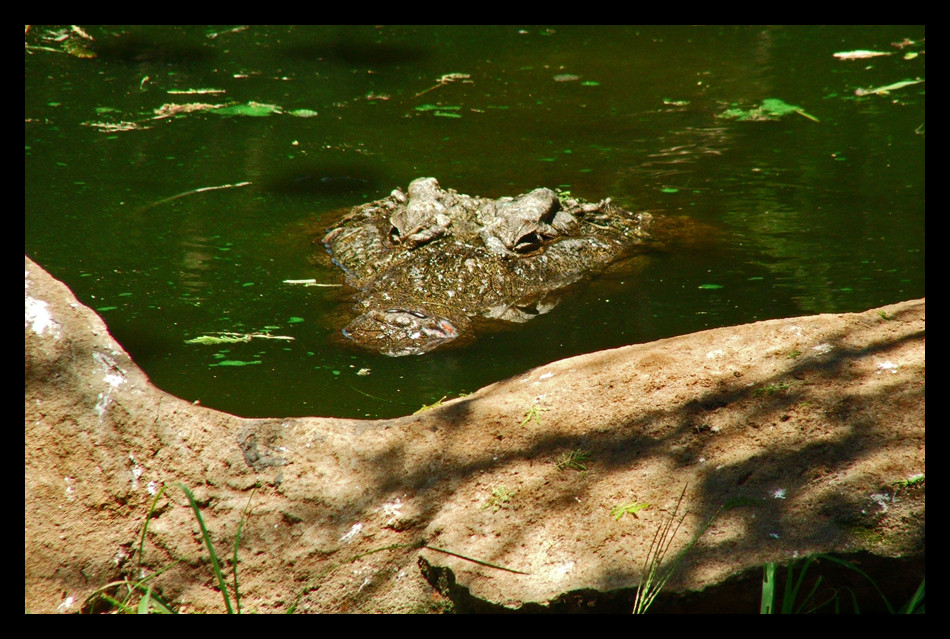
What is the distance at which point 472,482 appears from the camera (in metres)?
2.58

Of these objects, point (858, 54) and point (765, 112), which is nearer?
point (765, 112)

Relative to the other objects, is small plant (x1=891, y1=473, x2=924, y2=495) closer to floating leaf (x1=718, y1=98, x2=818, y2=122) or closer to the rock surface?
the rock surface

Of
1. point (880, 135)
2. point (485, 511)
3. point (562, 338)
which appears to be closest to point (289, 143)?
point (562, 338)

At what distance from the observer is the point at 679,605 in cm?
203

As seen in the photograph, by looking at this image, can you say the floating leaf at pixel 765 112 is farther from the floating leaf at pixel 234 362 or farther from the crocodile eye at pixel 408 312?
the floating leaf at pixel 234 362

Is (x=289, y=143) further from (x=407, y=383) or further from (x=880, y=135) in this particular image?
(x=880, y=135)

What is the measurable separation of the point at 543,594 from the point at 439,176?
17.6 ft

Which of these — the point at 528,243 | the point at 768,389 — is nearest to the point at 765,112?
the point at 528,243

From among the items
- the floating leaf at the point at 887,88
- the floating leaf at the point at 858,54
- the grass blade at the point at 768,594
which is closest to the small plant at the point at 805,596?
the grass blade at the point at 768,594

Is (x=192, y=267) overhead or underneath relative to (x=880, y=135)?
underneath

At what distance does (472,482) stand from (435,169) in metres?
5.04

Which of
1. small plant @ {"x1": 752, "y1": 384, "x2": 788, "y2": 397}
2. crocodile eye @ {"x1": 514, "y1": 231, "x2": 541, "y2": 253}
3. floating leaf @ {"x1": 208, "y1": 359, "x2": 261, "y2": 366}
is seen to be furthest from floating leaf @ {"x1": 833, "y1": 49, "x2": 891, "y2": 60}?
floating leaf @ {"x1": 208, "y1": 359, "x2": 261, "y2": 366}

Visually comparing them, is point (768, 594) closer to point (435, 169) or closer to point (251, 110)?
point (435, 169)

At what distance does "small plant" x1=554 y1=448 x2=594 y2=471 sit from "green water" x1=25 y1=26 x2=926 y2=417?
1.49m
